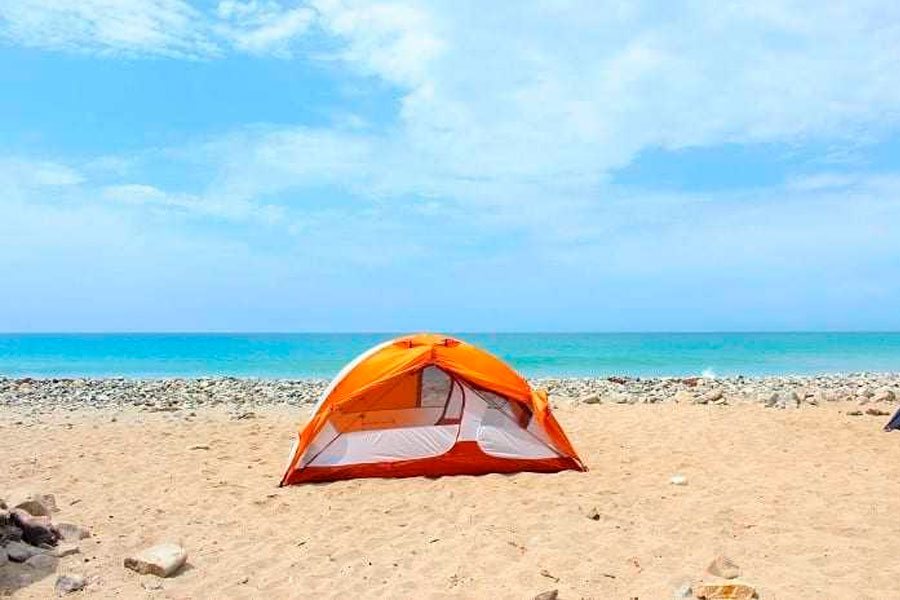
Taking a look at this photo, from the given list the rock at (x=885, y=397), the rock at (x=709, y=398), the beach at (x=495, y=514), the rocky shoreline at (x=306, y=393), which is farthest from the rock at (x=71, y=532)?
the rock at (x=885, y=397)

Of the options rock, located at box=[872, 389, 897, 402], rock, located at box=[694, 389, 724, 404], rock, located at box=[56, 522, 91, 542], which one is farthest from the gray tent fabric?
rock, located at box=[56, 522, 91, 542]

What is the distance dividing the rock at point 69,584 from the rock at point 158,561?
39cm

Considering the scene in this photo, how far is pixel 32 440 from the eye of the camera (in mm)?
11352

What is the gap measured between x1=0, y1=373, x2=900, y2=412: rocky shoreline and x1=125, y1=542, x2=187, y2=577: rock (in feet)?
33.7

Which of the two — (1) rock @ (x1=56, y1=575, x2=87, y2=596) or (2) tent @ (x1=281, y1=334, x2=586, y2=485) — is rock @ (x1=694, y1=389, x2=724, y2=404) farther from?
(1) rock @ (x1=56, y1=575, x2=87, y2=596)

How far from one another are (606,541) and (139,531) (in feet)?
14.3

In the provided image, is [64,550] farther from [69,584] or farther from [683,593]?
[683,593]

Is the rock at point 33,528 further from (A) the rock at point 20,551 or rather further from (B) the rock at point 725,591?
(B) the rock at point 725,591

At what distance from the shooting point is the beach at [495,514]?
544 cm

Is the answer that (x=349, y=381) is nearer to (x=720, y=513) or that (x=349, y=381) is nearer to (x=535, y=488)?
(x=535, y=488)

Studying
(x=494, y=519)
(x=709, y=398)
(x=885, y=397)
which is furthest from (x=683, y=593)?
(x=885, y=397)

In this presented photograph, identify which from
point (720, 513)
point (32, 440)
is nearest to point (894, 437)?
point (720, 513)

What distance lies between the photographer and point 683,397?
651 inches

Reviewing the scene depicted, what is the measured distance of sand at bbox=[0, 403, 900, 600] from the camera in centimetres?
542
